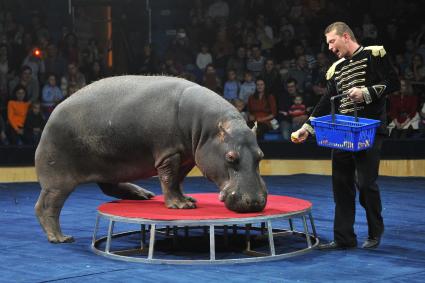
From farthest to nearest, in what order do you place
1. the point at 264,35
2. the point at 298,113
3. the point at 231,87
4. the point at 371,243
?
1. the point at 264,35
2. the point at 231,87
3. the point at 298,113
4. the point at 371,243

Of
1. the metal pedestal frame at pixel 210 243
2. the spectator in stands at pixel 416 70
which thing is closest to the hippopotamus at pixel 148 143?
the metal pedestal frame at pixel 210 243

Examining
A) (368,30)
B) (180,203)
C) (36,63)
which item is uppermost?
(368,30)

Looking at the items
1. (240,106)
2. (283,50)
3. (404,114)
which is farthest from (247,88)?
(404,114)

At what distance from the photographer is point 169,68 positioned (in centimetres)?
1529

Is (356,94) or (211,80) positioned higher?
(356,94)

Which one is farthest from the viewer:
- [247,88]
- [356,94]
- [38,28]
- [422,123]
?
[38,28]

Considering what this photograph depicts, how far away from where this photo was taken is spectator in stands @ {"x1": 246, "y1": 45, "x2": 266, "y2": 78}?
50.2 ft

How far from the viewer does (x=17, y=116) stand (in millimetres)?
13484

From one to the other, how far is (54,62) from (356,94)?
31.7ft

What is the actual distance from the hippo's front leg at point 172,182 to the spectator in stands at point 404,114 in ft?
23.9

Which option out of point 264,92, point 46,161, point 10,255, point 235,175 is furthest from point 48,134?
point 264,92

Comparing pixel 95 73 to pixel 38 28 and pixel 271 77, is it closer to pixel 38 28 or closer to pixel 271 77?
pixel 38 28

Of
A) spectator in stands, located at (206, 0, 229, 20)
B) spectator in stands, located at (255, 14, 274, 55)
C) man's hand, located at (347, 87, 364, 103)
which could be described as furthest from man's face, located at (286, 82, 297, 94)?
man's hand, located at (347, 87, 364, 103)

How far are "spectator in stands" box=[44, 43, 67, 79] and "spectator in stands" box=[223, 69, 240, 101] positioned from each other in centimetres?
291
